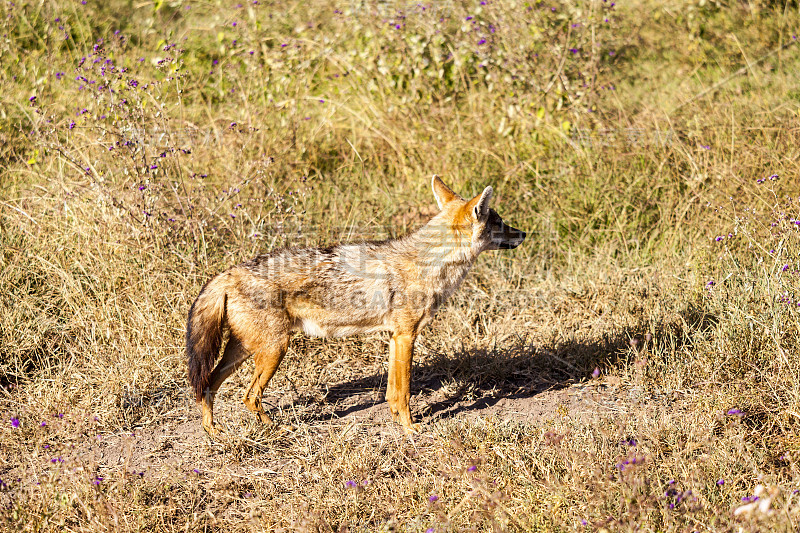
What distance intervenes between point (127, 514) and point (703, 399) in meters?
3.22

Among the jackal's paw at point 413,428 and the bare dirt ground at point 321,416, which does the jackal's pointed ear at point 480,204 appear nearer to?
the bare dirt ground at point 321,416

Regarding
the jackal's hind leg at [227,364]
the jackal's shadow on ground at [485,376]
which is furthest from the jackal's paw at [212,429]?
the jackal's shadow on ground at [485,376]

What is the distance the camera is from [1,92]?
7.25m

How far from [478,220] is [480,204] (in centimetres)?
16

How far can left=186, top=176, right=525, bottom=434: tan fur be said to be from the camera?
4.07 meters

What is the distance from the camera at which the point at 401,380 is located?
4.30m

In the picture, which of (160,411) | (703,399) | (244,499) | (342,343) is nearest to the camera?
(244,499)

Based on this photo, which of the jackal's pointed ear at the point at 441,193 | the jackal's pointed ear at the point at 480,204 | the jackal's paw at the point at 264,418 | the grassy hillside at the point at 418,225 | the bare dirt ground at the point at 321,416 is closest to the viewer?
the grassy hillside at the point at 418,225

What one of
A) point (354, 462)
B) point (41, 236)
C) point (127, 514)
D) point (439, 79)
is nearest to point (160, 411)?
point (127, 514)

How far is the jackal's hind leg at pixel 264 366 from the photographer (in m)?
4.12

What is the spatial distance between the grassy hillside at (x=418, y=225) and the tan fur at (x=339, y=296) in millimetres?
389

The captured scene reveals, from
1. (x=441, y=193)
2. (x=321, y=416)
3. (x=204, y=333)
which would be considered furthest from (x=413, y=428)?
(x=441, y=193)

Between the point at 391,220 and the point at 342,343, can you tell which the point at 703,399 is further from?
the point at 391,220

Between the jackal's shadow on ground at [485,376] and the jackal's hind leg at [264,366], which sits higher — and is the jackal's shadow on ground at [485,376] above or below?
below
